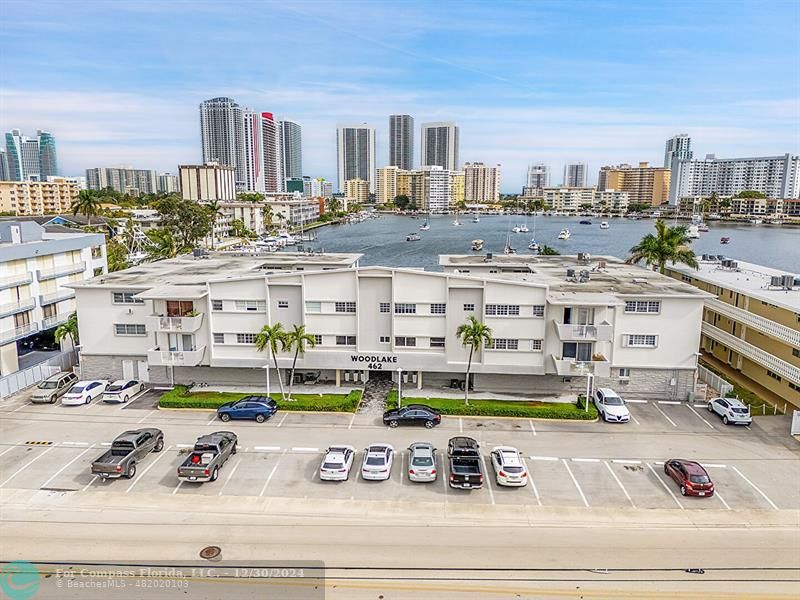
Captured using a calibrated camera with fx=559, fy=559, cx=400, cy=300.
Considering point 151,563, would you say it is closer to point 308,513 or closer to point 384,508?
point 308,513

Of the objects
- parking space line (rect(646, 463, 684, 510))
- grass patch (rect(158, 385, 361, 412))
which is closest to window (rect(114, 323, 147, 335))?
grass patch (rect(158, 385, 361, 412))

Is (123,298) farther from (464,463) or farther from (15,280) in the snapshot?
(464,463)

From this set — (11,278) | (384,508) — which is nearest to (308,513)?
(384,508)

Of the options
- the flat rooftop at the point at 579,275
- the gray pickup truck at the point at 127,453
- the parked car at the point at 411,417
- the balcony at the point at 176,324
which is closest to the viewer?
the gray pickup truck at the point at 127,453

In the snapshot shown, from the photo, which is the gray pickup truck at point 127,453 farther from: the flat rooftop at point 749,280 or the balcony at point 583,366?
the flat rooftop at point 749,280

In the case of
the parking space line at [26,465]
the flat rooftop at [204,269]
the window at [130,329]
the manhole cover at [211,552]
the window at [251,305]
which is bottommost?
the parking space line at [26,465]

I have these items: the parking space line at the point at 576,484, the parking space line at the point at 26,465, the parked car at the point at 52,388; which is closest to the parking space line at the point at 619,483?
the parking space line at the point at 576,484
